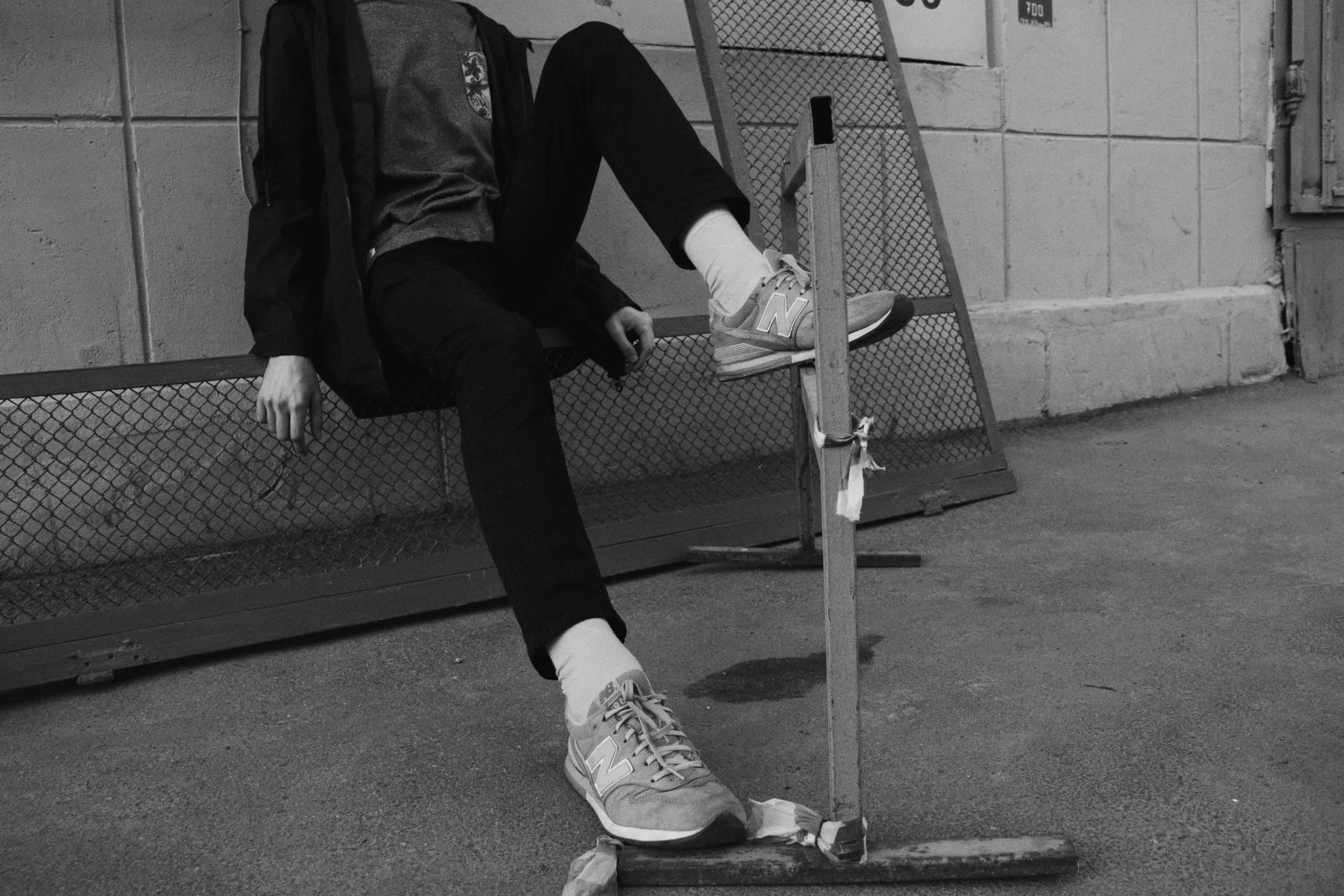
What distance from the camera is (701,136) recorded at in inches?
136

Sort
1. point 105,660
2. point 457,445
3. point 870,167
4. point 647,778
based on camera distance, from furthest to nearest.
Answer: point 870,167
point 457,445
point 105,660
point 647,778

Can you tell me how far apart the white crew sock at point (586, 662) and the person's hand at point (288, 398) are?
0.61 metres

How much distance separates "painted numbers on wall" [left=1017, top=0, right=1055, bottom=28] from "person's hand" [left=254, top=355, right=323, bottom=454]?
3.27 meters

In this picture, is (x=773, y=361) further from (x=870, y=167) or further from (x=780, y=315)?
(x=870, y=167)

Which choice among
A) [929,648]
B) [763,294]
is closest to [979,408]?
[929,648]

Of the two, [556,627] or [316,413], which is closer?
[556,627]

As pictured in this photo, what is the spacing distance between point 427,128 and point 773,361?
3.48 ft

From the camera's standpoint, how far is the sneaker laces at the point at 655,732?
4.59 feet

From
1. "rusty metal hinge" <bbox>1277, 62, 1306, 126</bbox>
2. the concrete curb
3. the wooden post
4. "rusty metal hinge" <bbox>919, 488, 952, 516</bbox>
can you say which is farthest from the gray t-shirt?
"rusty metal hinge" <bbox>1277, 62, 1306, 126</bbox>

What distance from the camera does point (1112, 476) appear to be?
3.44m

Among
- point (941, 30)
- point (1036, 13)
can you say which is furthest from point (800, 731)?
point (1036, 13)

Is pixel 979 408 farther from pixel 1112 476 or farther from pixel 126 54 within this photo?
pixel 126 54

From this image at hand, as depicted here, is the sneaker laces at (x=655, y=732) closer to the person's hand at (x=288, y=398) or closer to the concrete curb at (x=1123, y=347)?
the person's hand at (x=288, y=398)

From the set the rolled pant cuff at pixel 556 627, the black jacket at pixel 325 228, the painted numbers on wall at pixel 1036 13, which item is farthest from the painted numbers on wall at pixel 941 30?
the rolled pant cuff at pixel 556 627
